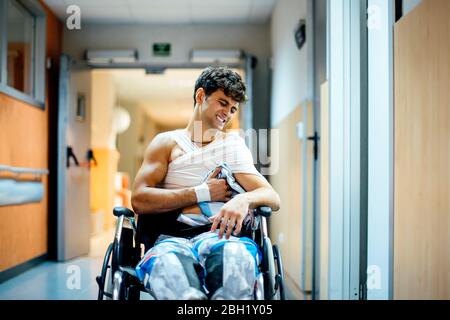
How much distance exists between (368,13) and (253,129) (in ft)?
7.62

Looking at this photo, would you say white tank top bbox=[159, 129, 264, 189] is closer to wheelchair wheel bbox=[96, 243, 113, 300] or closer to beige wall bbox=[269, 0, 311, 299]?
wheelchair wheel bbox=[96, 243, 113, 300]

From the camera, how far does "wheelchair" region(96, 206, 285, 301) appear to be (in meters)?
1.41

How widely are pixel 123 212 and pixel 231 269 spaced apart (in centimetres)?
43

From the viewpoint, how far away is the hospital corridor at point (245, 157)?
1.47 meters

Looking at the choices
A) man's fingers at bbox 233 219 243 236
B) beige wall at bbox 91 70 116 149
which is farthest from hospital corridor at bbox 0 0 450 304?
beige wall at bbox 91 70 116 149

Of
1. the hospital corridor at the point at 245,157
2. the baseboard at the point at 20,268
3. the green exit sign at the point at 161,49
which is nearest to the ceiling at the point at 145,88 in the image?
the green exit sign at the point at 161,49

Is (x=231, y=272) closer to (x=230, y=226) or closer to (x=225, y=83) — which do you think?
(x=230, y=226)

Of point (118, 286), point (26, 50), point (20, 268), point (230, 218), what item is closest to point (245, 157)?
point (230, 218)

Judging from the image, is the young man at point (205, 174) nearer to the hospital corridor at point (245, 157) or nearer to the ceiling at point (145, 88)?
the hospital corridor at point (245, 157)

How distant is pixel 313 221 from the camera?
2.83 meters

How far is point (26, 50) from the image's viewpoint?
3582 mm

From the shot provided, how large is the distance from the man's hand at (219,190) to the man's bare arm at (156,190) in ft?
0.18
